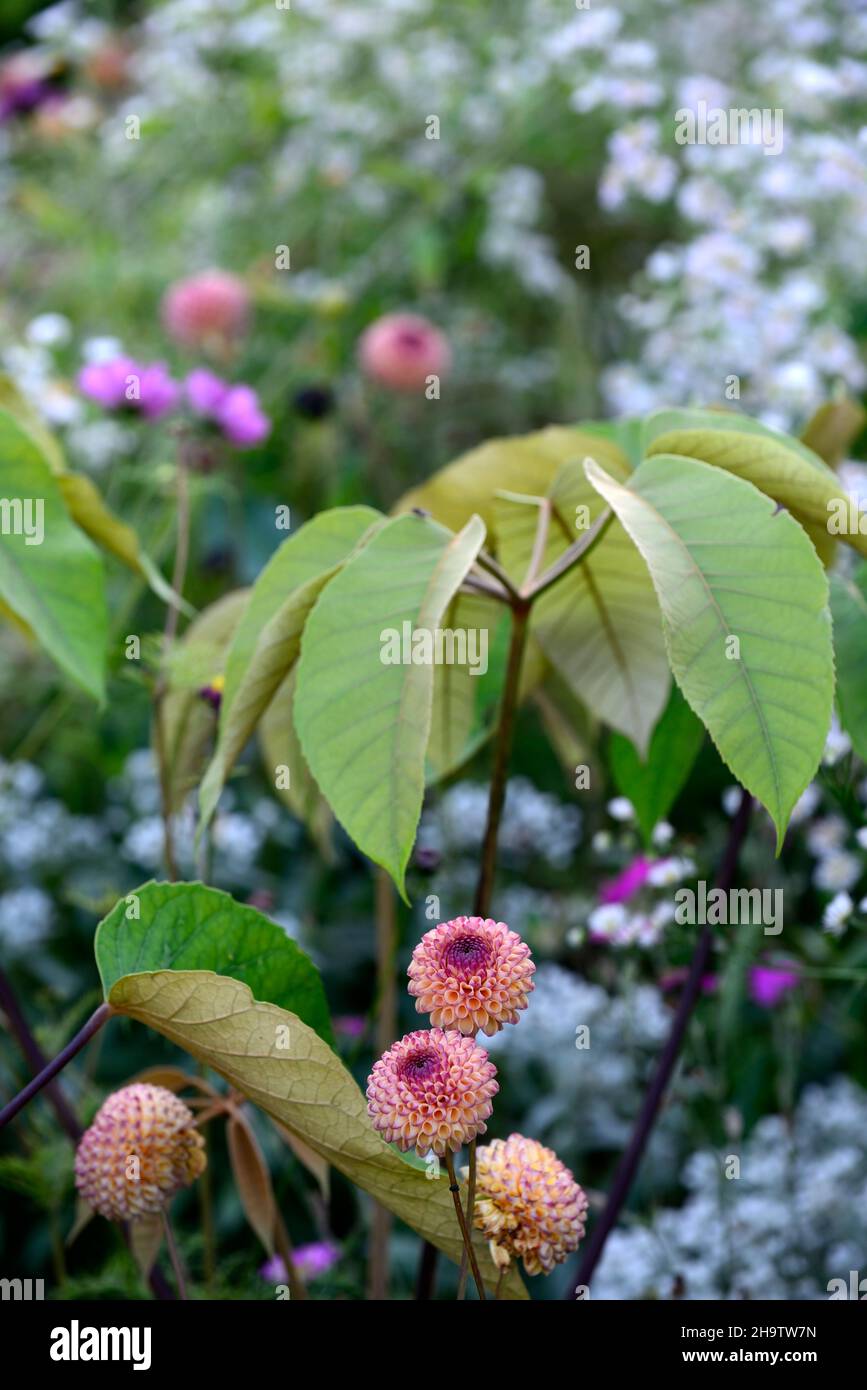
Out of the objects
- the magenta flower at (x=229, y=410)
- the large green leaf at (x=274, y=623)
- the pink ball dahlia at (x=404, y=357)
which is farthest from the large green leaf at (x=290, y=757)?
the pink ball dahlia at (x=404, y=357)

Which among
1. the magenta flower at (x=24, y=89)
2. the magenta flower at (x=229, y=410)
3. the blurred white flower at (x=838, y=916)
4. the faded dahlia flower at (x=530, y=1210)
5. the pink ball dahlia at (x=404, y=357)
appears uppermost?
the magenta flower at (x=24, y=89)

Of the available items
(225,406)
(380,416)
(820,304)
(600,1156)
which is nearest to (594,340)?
(380,416)

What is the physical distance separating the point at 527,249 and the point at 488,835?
3.62 feet

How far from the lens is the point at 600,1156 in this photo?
1111 millimetres

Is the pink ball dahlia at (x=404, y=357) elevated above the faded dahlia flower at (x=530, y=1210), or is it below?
above

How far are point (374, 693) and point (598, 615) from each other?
0.66 ft

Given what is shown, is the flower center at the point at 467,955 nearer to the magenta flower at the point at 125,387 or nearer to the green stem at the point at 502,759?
the green stem at the point at 502,759

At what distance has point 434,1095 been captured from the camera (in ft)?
1.33

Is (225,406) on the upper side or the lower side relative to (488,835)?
upper

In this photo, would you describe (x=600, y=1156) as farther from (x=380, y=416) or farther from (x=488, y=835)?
(x=380, y=416)

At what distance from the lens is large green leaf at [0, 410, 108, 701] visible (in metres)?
0.63

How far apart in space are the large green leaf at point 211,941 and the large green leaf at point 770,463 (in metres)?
0.25

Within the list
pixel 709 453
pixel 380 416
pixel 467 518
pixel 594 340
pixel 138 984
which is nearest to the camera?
pixel 138 984

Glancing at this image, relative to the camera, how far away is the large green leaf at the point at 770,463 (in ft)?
1.78
